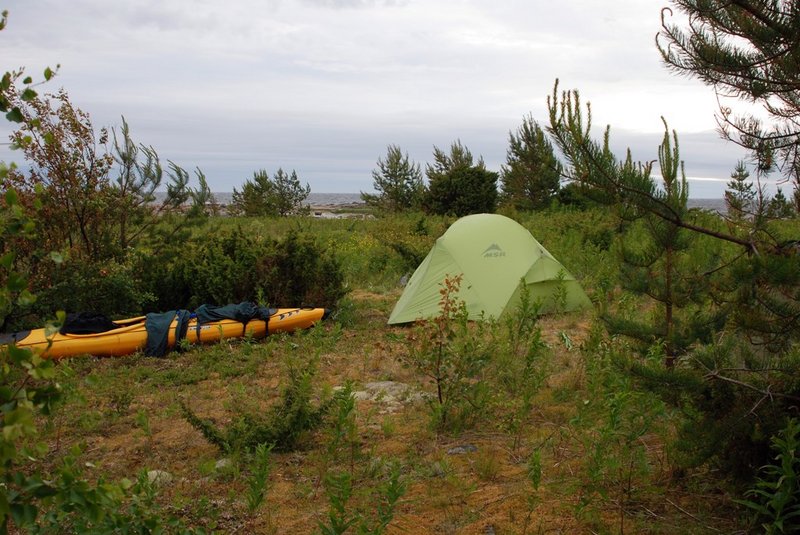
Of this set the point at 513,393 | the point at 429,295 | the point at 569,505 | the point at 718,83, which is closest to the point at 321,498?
the point at 569,505

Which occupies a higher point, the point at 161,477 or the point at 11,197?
the point at 11,197

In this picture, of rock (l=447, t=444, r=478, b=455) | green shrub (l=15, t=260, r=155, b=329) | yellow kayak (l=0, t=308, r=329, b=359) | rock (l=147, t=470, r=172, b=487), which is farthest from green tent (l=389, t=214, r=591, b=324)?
rock (l=147, t=470, r=172, b=487)

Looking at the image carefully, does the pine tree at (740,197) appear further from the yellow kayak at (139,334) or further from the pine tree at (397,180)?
the pine tree at (397,180)

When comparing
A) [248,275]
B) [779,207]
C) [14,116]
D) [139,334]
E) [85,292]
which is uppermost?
[14,116]

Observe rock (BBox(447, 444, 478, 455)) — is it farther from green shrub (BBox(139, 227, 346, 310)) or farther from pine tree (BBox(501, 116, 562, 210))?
pine tree (BBox(501, 116, 562, 210))

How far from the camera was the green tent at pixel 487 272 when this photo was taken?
9.28m

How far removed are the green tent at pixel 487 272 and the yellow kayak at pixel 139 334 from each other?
1.40 meters

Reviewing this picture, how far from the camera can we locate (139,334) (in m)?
7.91

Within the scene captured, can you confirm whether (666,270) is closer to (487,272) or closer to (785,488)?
(785,488)

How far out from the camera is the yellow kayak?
7562 millimetres

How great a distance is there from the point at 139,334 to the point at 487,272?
437cm

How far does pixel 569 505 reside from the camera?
386 cm

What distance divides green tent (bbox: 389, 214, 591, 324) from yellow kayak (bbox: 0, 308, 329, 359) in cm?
140

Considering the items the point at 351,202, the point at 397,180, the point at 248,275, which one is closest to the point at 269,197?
the point at 397,180
